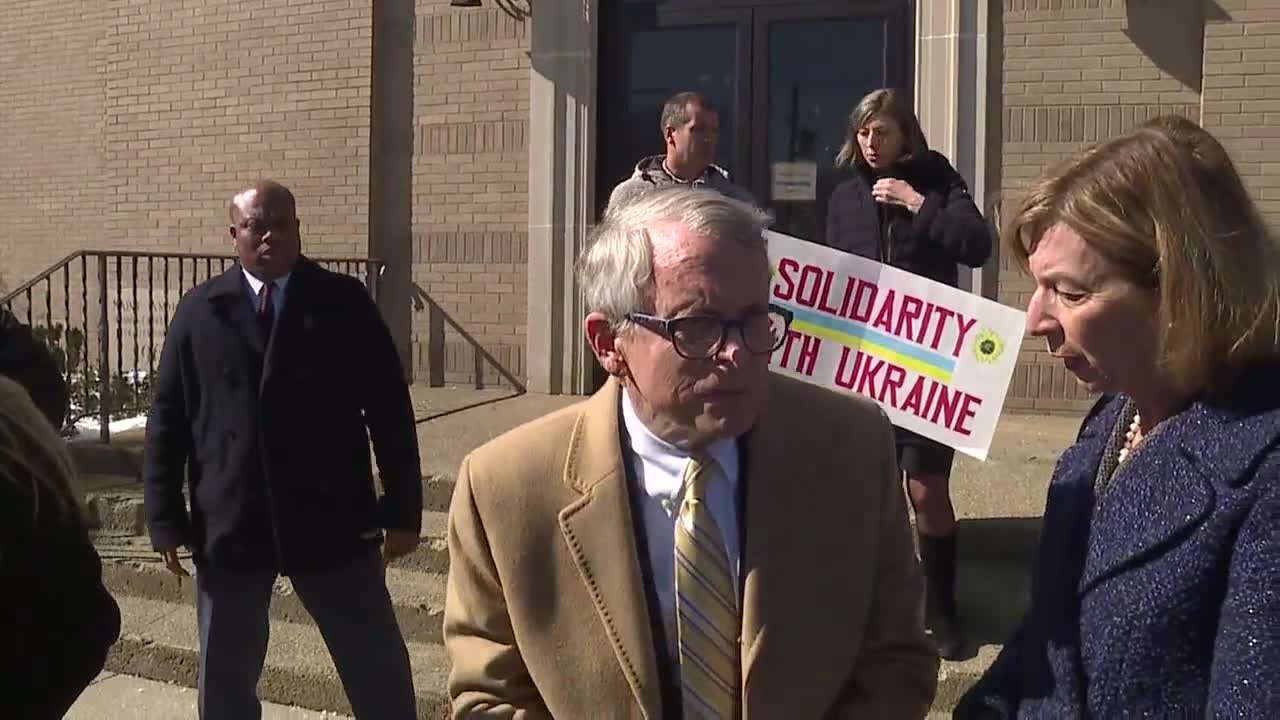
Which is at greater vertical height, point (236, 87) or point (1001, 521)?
point (236, 87)

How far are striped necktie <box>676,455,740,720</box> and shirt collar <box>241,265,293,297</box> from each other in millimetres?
2050

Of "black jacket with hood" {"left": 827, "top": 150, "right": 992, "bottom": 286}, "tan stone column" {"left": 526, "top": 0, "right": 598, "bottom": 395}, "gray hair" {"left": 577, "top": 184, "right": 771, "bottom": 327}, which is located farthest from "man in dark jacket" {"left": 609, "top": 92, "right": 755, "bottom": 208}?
"tan stone column" {"left": 526, "top": 0, "right": 598, "bottom": 395}

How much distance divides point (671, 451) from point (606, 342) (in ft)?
0.68

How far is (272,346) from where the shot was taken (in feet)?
11.1

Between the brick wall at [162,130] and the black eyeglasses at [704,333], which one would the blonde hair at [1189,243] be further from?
the brick wall at [162,130]

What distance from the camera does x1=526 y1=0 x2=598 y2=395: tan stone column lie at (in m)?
8.05

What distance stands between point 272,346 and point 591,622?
76.3 inches

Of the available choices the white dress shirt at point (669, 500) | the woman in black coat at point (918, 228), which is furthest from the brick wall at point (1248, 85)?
the white dress shirt at point (669, 500)

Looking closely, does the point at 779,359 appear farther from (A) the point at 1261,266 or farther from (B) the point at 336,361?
(A) the point at 1261,266

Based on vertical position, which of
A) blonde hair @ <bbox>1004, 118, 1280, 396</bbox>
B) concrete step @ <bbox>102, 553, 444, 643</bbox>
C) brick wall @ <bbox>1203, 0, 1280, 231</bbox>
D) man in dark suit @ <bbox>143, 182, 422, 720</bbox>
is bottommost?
concrete step @ <bbox>102, 553, 444, 643</bbox>

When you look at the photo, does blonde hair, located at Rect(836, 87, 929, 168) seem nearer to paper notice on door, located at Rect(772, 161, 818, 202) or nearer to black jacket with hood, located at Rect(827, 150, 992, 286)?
black jacket with hood, located at Rect(827, 150, 992, 286)

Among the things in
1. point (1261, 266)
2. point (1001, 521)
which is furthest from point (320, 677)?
point (1261, 266)

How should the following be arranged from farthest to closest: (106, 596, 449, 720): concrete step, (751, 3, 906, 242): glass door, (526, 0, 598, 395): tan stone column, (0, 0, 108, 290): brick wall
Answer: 1. (0, 0, 108, 290): brick wall
2. (526, 0, 598, 395): tan stone column
3. (751, 3, 906, 242): glass door
4. (106, 596, 449, 720): concrete step

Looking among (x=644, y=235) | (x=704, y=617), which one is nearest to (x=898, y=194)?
(x=644, y=235)
